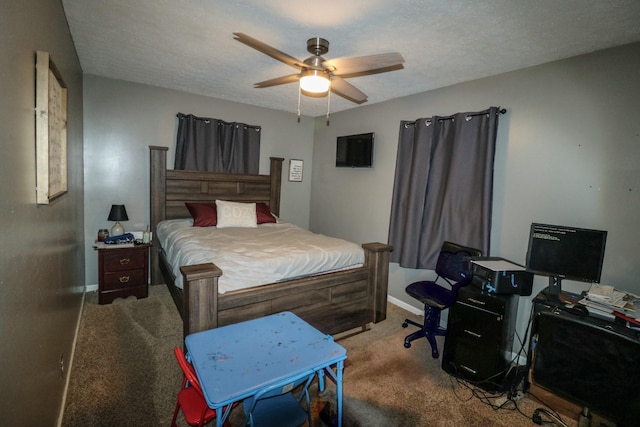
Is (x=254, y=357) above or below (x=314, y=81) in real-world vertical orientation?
below

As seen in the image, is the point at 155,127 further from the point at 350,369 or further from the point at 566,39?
the point at 566,39

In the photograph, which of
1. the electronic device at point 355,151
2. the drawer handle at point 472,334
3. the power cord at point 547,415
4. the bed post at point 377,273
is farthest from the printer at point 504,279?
the electronic device at point 355,151

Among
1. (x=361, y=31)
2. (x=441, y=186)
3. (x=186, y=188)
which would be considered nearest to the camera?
(x=361, y=31)

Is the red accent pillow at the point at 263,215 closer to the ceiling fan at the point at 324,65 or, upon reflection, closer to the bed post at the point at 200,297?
the bed post at the point at 200,297

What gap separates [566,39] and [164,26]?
9.10 ft

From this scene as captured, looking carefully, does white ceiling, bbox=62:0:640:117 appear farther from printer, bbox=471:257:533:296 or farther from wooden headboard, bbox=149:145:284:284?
printer, bbox=471:257:533:296

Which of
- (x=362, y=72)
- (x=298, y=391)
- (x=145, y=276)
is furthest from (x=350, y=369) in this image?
(x=145, y=276)

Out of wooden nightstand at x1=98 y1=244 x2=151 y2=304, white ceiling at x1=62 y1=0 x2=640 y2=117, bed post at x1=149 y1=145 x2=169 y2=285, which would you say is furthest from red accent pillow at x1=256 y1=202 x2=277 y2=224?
white ceiling at x1=62 y1=0 x2=640 y2=117

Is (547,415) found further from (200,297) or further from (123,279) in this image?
(123,279)

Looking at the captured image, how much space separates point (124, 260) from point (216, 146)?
1765 millimetres

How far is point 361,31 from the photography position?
81.3 inches

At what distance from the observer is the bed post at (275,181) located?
15.0 feet

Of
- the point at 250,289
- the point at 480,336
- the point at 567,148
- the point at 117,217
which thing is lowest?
the point at 480,336

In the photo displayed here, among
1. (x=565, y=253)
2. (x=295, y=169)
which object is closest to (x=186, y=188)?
(x=295, y=169)
